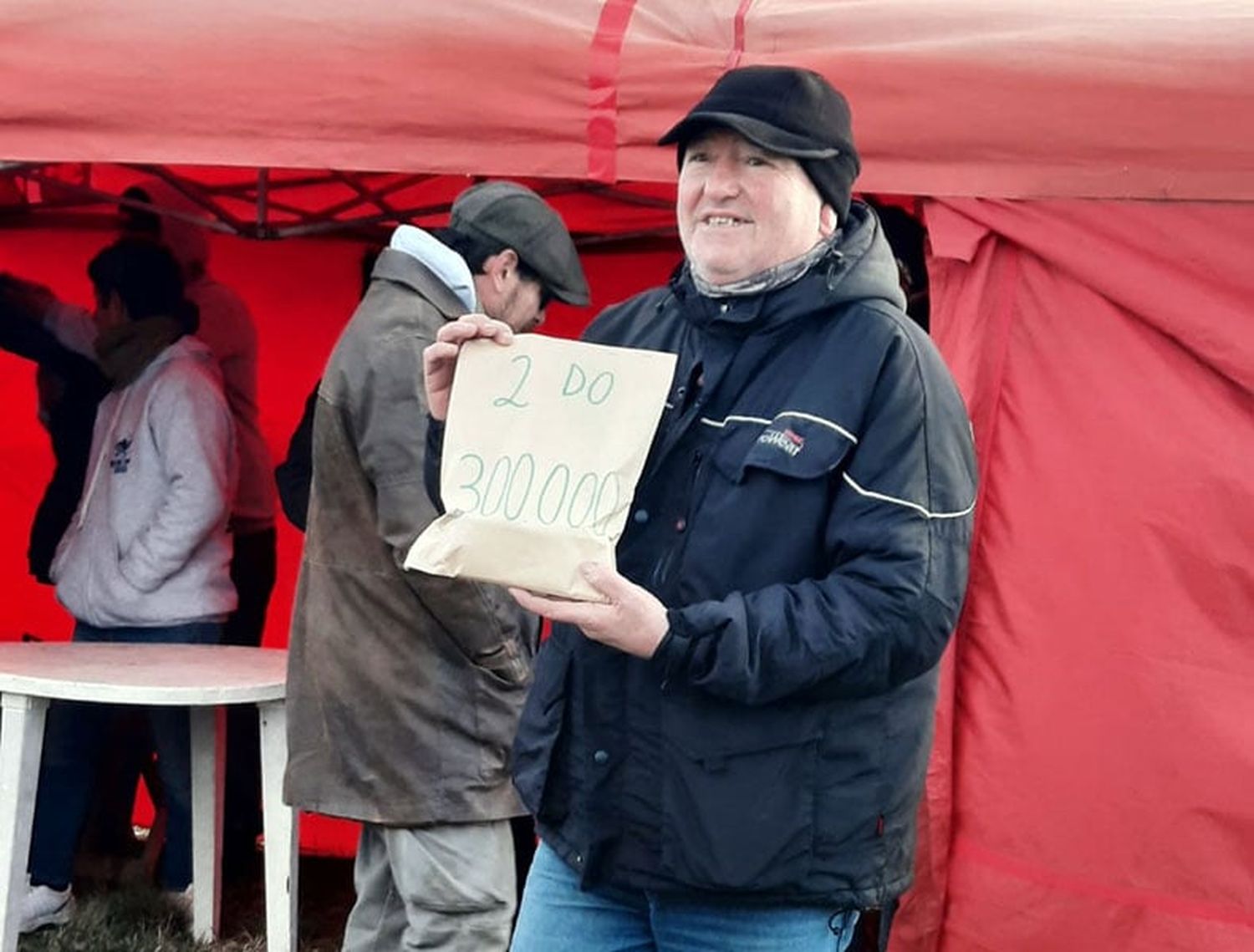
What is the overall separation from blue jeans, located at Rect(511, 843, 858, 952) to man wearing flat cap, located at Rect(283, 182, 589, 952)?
1190 millimetres

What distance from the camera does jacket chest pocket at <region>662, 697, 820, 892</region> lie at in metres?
2.26

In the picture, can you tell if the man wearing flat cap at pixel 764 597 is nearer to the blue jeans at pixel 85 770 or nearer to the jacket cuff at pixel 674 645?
the jacket cuff at pixel 674 645

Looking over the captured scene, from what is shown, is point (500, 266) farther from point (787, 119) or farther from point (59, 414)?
point (59, 414)

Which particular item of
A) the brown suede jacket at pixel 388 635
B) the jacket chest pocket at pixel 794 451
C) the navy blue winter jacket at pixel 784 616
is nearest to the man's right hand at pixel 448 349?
the navy blue winter jacket at pixel 784 616

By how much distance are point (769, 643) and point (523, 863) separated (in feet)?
9.61

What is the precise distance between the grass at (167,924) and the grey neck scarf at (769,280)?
297 cm

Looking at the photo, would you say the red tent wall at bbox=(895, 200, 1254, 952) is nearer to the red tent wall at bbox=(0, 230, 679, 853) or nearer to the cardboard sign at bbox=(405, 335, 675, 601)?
the cardboard sign at bbox=(405, 335, 675, 601)

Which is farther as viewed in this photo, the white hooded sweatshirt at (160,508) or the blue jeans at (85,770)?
the blue jeans at (85,770)

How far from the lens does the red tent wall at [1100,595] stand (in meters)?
3.47

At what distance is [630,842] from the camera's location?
92.2 inches

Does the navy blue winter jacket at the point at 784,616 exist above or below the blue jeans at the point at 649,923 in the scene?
above

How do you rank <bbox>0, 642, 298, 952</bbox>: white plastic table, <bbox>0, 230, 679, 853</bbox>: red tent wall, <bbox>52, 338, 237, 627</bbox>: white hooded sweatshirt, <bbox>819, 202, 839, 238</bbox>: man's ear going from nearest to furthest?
<bbox>819, 202, 839, 238</bbox>: man's ear → <bbox>0, 642, 298, 952</bbox>: white plastic table → <bbox>52, 338, 237, 627</bbox>: white hooded sweatshirt → <bbox>0, 230, 679, 853</bbox>: red tent wall

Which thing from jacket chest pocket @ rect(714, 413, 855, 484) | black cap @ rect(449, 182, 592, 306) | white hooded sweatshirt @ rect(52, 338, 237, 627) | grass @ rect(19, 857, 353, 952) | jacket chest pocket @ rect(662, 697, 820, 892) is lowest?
grass @ rect(19, 857, 353, 952)

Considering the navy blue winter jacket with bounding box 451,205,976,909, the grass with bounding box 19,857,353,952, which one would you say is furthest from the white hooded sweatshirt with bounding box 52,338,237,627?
the navy blue winter jacket with bounding box 451,205,976,909
